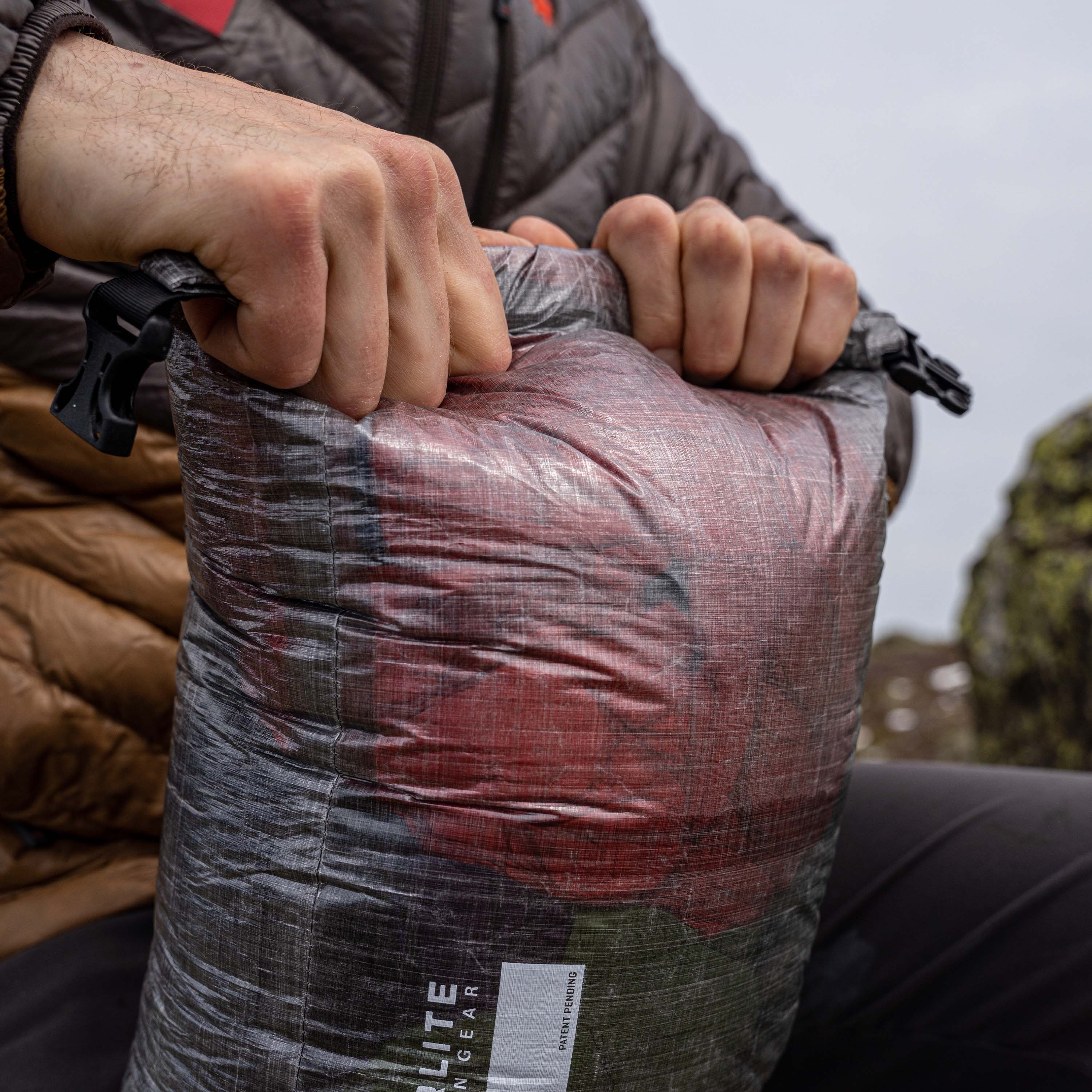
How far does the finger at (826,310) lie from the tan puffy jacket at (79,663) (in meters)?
0.55

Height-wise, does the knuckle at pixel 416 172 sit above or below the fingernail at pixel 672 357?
above

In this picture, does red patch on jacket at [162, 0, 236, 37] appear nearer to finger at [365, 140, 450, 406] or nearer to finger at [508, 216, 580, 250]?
finger at [508, 216, 580, 250]

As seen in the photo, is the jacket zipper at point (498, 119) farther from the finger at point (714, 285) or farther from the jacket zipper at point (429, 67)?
the finger at point (714, 285)

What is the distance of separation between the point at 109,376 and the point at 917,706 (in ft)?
8.75

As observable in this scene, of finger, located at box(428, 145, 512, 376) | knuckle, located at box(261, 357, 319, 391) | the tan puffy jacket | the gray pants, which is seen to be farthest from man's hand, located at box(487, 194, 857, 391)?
the gray pants

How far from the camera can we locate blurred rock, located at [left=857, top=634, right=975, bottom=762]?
244 cm

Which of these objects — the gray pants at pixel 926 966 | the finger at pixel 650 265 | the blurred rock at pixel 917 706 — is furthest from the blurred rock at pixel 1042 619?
the finger at pixel 650 265

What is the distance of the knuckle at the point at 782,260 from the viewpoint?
2.16ft

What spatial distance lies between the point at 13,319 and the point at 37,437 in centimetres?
10

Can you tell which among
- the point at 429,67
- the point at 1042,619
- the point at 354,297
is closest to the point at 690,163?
the point at 429,67

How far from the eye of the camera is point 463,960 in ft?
1.62

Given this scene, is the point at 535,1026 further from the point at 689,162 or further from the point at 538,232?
the point at 689,162

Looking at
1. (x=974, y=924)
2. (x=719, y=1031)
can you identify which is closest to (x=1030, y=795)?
(x=974, y=924)

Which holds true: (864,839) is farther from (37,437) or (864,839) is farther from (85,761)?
(37,437)
